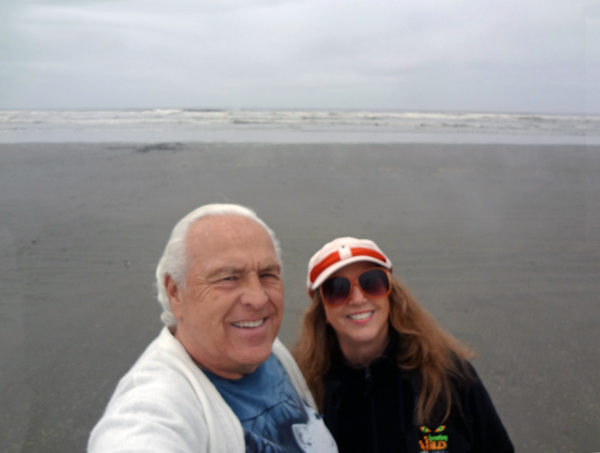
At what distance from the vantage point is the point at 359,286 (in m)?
2.20

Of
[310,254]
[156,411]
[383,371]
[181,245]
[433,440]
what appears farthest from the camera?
[310,254]

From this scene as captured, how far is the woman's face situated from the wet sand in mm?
1835

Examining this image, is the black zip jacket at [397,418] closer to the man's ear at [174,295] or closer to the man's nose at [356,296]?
the man's nose at [356,296]

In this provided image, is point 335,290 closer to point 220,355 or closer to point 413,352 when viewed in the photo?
point 413,352

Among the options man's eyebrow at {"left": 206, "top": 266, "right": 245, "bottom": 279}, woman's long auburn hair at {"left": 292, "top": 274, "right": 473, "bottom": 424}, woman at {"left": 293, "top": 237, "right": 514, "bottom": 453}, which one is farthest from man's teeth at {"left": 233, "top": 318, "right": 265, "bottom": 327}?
woman's long auburn hair at {"left": 292, "top": 274, "right": 473, "bottom": 424}

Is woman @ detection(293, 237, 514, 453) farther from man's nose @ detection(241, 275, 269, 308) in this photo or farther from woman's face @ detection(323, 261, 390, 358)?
man's nose @ detection(241, 275, 269, 308)

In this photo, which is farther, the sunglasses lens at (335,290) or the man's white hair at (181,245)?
the sunglasses lens at (335,290)

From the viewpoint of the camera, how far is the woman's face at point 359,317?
7.17 feet

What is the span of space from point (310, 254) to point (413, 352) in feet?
13.1

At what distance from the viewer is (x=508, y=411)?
340 centimetres

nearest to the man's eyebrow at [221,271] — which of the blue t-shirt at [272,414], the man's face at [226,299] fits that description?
the man's face at [226,299]

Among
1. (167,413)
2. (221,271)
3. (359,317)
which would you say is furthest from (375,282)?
(167,413)

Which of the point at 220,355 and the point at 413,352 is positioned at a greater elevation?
the point at 220,355

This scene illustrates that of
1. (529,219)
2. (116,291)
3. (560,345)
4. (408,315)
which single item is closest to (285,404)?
(408,315)
